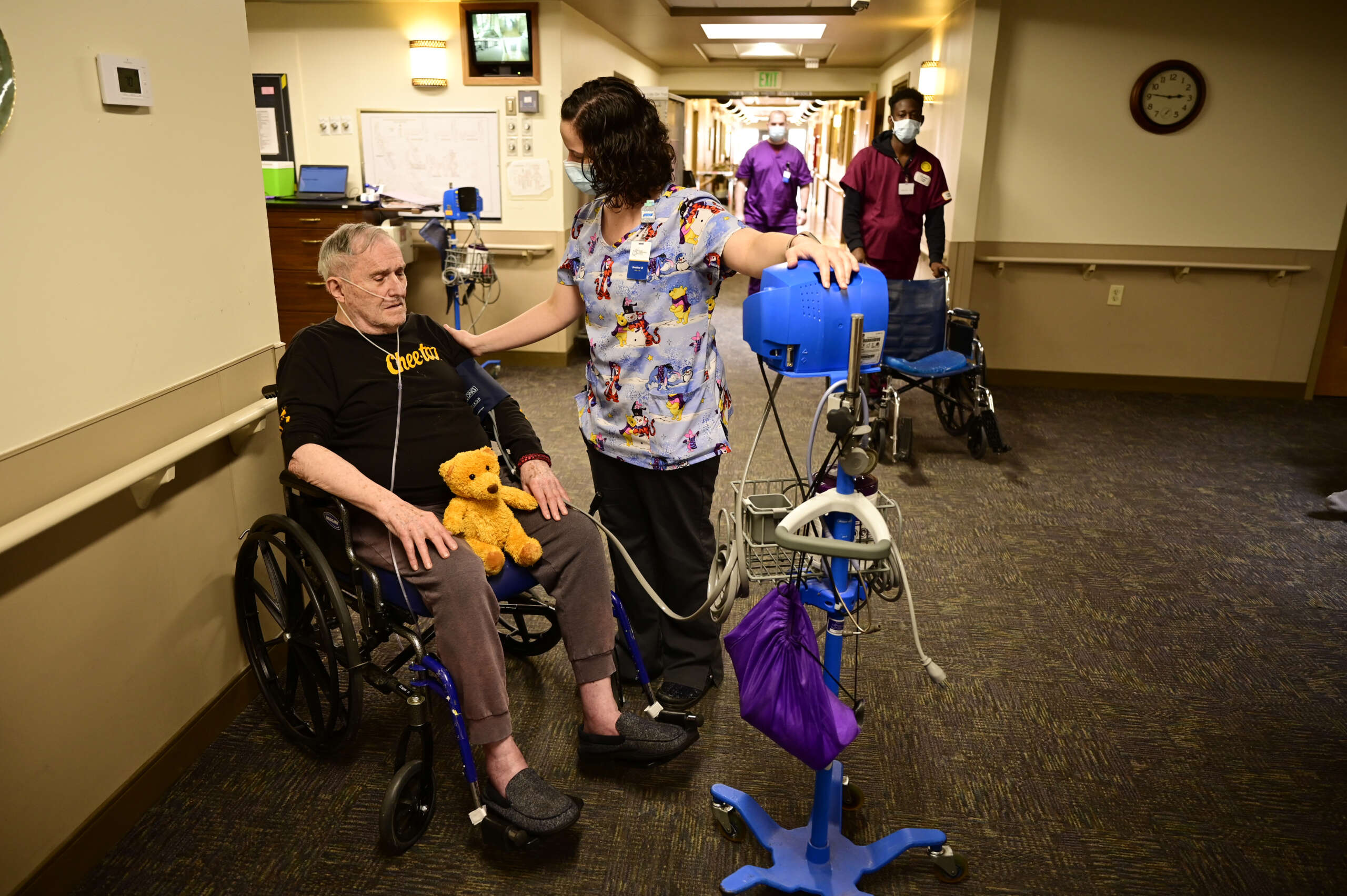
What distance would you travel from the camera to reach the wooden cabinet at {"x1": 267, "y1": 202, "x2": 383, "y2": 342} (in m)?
4.79

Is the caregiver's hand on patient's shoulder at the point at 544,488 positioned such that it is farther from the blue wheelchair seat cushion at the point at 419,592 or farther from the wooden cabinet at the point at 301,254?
the wooden cabinet at the point at 301,254

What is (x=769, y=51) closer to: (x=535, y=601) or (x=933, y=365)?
(x=933, y=365)

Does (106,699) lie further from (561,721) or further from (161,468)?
(561,721)

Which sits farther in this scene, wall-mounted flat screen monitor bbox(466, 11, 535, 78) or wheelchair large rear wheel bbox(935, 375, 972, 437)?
wall-mounted flat screen monitor bbox(466, 11, 535, 78)

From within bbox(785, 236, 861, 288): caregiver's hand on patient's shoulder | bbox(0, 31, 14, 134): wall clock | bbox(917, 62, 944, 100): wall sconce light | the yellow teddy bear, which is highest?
bbox(917, 62, 944, 100): wall sconce light

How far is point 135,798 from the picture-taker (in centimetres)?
175

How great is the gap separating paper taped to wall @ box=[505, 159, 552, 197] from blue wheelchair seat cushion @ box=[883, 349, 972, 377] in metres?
2.43

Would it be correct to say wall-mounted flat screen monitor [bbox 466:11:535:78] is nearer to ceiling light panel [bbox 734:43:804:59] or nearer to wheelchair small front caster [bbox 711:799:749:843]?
ceiling light panel [bbox 734:43:804:59]

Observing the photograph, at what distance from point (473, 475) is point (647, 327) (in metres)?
0.47

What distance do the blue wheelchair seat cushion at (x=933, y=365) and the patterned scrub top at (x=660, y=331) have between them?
6.86ft

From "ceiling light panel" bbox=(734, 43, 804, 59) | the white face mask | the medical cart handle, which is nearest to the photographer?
the medical cart handle

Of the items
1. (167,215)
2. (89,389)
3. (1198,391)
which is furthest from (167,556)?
(1198,391)

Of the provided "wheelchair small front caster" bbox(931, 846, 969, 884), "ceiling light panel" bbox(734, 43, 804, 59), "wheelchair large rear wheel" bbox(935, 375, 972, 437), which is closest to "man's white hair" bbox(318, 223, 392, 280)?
"wheelchair small front caster" bbox(931, 846, 969, 884)

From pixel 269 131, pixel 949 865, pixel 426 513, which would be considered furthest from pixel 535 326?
pixel 269 131
